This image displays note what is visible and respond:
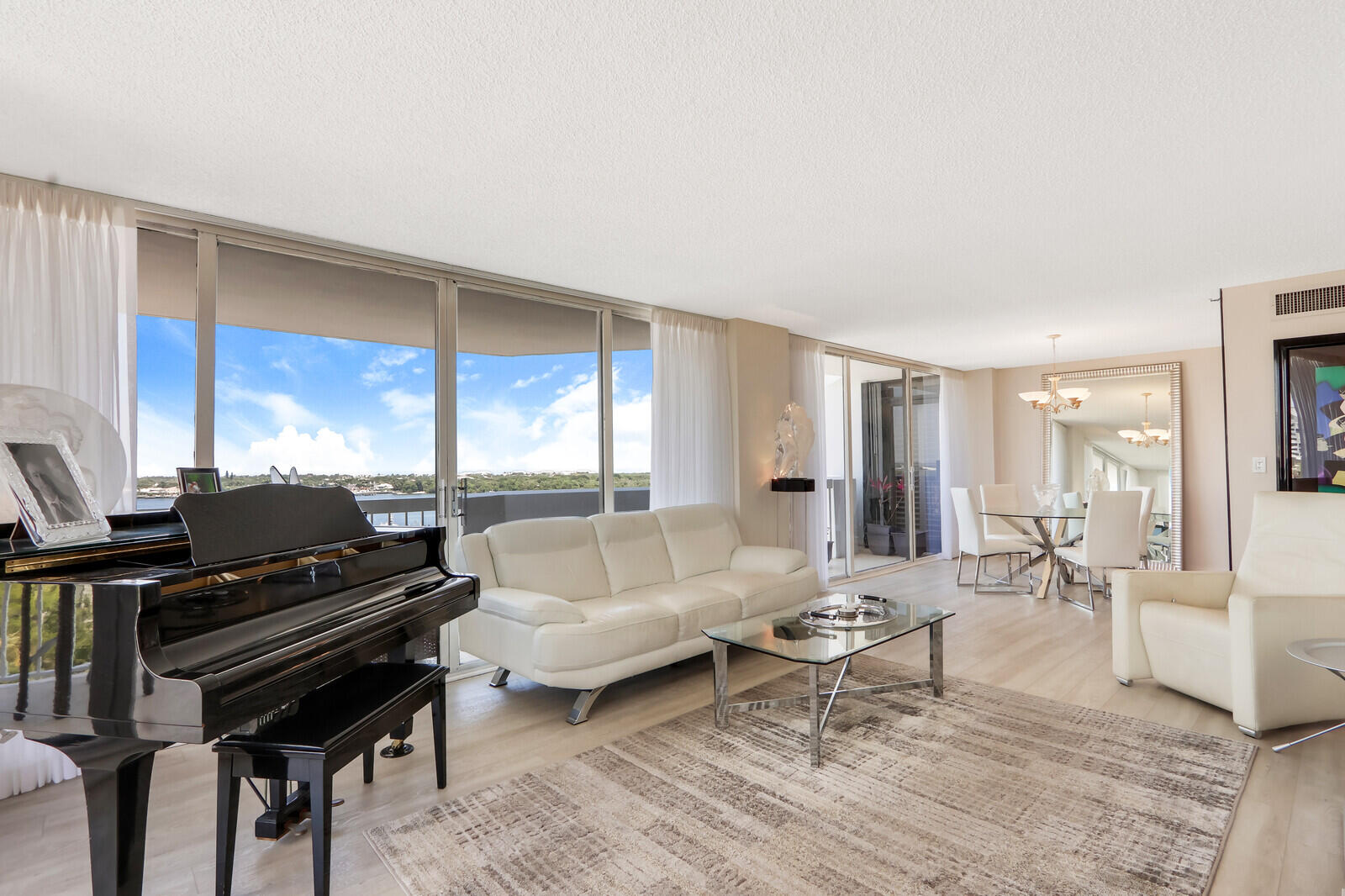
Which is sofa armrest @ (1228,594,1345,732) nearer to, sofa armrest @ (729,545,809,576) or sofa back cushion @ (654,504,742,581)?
sofa armrest @ (729,545,809,576)

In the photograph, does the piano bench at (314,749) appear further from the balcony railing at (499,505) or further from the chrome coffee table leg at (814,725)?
the chrome coffee table leg at (814,725)

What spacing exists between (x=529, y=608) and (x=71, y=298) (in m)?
2.24

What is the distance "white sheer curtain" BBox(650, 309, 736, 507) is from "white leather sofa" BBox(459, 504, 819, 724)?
0.27 metres

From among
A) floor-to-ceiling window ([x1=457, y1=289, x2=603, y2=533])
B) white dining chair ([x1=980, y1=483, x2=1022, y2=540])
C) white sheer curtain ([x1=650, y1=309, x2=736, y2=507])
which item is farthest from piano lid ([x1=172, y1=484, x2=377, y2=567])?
white dining chair ([x1=980, y1=483, x2=1022, y2=540])

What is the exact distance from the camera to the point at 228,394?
321 cm

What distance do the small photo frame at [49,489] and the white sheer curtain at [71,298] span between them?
100 cm

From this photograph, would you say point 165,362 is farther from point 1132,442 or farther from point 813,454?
point 1132,442

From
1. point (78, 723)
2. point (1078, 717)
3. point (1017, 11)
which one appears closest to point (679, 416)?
point (1078, 717)

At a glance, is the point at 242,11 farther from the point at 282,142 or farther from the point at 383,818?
the point at 383,818

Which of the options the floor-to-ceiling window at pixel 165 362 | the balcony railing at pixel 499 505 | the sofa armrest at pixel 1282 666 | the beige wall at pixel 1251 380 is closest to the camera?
the sofa armrest at pixel 1282 666

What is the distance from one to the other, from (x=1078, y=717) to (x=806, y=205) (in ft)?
8.68

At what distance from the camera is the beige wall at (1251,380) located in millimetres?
4395

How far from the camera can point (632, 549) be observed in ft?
14.1

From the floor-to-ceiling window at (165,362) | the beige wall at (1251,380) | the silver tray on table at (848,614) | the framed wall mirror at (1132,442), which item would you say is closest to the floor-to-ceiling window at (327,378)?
the floor-to-ceiling window at (165,362)
